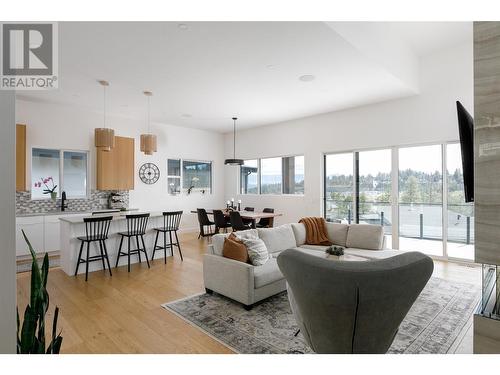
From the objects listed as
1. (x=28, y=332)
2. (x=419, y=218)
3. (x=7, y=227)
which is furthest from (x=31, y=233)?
(x=419, y=218)

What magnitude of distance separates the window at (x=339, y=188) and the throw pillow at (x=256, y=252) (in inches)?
147

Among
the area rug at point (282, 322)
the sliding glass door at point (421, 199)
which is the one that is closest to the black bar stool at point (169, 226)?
the area rug at point (282, 322)

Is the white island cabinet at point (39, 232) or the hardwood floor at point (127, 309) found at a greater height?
the white island cabinet at point (39, 232)

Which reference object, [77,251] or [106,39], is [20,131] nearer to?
[77,251]

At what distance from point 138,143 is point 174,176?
1.39m

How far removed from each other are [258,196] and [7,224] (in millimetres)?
7423

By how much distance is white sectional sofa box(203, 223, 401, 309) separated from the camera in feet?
10.3

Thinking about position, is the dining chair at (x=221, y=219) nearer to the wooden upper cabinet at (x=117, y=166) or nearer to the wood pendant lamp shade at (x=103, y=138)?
the wooden upper cabinet at (x=117, y=166)

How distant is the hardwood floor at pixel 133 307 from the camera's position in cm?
244

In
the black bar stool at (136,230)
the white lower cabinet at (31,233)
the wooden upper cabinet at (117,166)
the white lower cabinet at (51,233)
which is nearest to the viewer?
the black bar stool at (136,230)

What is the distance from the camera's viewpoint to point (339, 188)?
6773 mm

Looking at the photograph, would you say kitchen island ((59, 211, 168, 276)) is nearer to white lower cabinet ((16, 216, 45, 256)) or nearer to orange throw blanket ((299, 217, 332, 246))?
white lower cabinet ((16, 216, 45, 256))

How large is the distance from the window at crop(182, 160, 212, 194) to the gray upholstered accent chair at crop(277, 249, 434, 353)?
23.0ft

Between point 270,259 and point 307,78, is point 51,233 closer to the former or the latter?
point 270,259
